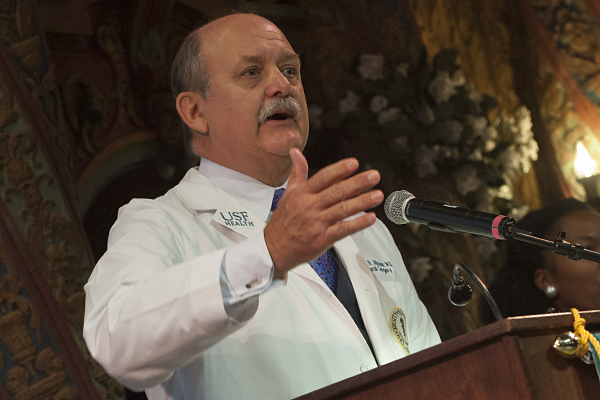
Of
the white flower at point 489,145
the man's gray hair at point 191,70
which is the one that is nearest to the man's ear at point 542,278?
the white flower at point 489,145

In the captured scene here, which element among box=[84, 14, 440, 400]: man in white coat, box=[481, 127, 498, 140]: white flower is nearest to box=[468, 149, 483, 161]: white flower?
box=[481, 127, 498, 140]: white flower

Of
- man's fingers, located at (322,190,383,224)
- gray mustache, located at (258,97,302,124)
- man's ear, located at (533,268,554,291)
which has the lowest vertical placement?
man's ear, located at (533,268,554,291)

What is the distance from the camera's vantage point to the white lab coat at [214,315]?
54.1 inches

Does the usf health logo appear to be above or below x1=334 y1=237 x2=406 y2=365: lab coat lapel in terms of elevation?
above

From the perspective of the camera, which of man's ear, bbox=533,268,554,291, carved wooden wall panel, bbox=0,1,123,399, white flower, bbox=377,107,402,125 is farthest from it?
white flower, bbox=377,107,402,125

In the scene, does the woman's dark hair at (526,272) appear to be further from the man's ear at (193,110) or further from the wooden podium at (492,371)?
the wooden podium at (492,371)

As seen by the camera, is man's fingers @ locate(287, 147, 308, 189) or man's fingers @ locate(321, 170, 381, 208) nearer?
man's fingers @ locate(321, 170, 381, 208)

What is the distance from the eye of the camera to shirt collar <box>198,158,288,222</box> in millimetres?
2180

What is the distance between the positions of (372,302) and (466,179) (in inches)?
96.8

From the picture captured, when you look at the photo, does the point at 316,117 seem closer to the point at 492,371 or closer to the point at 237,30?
the point at 237,30

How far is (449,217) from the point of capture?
60.3 inches

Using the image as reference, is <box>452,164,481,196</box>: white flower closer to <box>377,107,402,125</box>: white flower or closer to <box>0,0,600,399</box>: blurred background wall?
<box>0,0,600,399</box>: blurred background wall

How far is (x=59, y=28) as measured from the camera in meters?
3.32

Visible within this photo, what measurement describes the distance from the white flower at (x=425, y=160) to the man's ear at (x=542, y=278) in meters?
1.05
